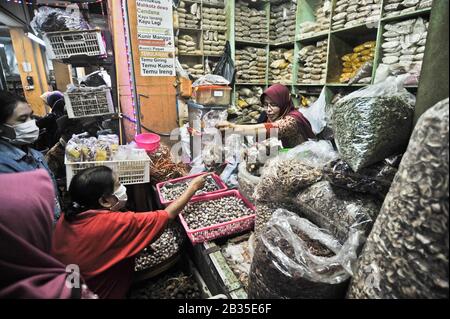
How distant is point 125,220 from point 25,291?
629mm

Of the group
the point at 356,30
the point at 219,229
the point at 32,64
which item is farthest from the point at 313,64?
the point at 32,64

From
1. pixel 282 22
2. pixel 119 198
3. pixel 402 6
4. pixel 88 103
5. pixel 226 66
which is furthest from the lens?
pixel 282 22

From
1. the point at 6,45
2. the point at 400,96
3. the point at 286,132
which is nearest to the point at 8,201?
the point at 400,96

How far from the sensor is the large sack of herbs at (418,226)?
20.5 inches

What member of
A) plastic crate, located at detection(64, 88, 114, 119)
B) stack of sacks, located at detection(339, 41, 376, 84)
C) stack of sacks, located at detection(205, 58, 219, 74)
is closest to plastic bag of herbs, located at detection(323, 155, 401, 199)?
stack of sacks, located at detection(339, 41, 376, 84)

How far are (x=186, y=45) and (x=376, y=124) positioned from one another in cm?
381

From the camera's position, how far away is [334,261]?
2.72 ft

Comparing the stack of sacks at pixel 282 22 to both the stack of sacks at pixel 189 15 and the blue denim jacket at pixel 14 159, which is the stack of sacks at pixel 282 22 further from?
the blue denim jacket at pixel 14 159

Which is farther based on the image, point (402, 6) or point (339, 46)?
point (339, 46)

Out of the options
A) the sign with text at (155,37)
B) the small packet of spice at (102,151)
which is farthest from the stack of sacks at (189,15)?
the small packet of spice at (102,151)

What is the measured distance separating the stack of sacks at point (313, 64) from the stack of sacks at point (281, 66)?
29cm

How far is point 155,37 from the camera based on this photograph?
307 cm

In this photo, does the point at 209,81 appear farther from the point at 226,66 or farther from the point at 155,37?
the point at 226,66

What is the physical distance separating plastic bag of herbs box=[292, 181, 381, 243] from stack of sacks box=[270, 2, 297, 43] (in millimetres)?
3682
